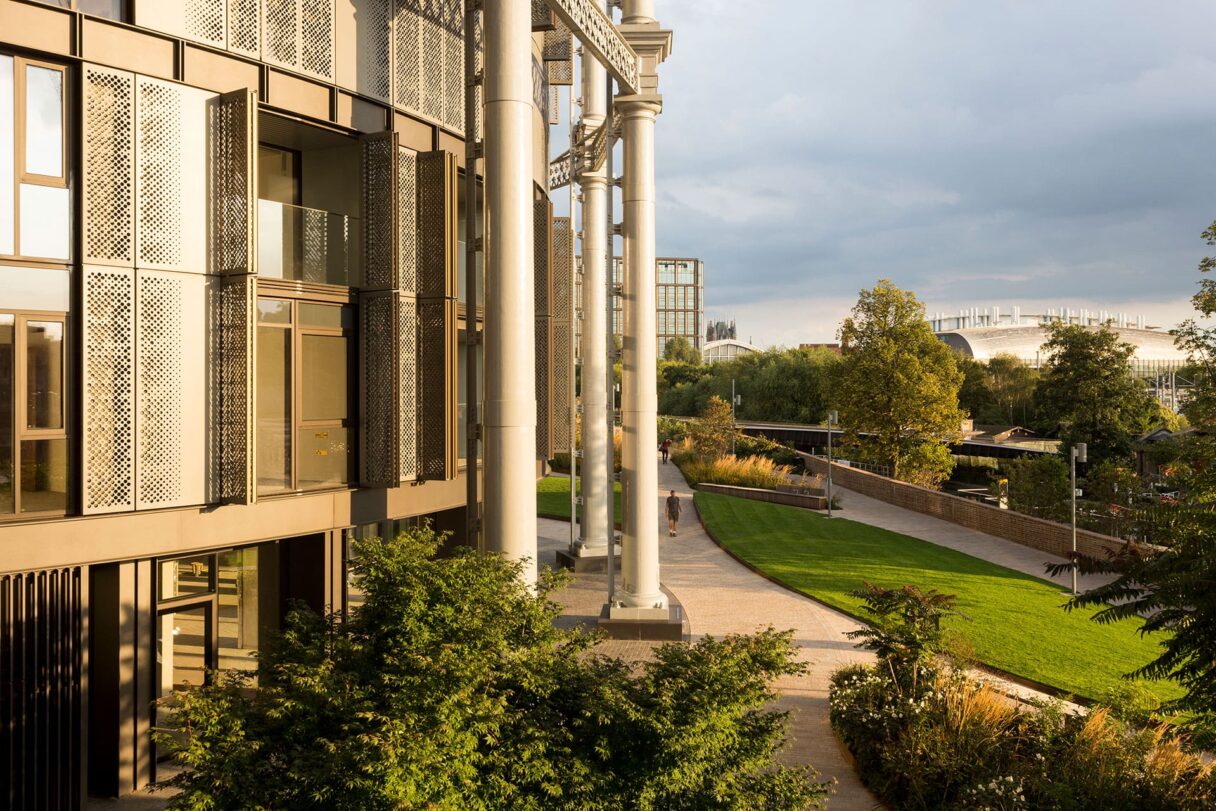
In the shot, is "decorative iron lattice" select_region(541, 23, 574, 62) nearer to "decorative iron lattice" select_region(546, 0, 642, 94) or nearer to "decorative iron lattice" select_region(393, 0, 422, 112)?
"decorative iron lattice" select_region(546, 0, 642, 94)

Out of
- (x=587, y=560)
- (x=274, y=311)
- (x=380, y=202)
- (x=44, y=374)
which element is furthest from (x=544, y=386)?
(x=44, y=374)

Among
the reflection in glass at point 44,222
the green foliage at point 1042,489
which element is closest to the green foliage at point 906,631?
the reflection in glass at point 44,222

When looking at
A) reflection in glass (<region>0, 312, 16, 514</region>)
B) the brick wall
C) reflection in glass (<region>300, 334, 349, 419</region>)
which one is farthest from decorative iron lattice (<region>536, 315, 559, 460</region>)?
the brick wall

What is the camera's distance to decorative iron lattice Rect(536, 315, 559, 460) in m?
17.8

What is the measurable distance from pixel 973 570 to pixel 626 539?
12263 mm

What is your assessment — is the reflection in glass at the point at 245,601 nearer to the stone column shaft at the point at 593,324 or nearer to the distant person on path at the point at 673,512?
the stone column shaft at the point at 593,324

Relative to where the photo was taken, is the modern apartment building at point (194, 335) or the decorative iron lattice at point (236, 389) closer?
the modern apartment building at point (194, 335)

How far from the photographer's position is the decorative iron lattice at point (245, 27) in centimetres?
1101

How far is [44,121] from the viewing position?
31.4ft

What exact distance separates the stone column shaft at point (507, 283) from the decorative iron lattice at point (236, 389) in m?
2.85

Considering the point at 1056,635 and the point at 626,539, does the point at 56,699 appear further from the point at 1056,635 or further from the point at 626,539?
the point at 1056,635

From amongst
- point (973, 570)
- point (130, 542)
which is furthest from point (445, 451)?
point (973, 570)

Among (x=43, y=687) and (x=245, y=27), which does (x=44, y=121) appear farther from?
(x=43, y=687)

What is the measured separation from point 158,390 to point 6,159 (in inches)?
112
